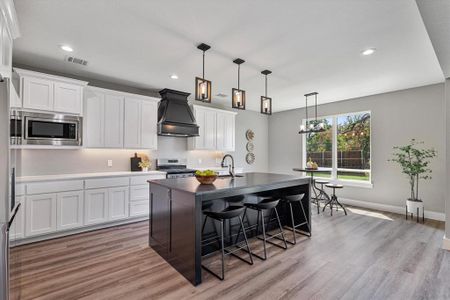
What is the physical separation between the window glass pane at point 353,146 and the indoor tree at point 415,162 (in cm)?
76

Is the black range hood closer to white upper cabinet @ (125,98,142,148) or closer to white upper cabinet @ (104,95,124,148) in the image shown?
white upper cabinet @ (125,98,142,148)

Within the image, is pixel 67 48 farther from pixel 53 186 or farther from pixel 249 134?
pixel 249 134

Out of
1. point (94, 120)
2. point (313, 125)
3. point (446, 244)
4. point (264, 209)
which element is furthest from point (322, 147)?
point (94, 120)

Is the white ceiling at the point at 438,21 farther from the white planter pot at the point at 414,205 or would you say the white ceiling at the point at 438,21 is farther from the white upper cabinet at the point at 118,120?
the white upper cabinet at the point at 118,120

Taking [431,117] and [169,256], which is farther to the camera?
[431,117]

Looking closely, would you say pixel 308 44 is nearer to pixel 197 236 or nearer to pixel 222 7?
pixel 222 7

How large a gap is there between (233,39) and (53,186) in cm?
337

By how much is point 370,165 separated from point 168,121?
191 inches

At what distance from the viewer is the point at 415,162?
426cm

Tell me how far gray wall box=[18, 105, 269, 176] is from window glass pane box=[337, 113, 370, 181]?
7.76 feet

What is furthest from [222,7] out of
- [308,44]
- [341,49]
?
[341,49]

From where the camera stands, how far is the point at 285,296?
2021 millimetres

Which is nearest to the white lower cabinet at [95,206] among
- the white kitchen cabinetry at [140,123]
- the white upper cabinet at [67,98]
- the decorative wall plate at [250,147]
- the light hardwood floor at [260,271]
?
the light hardwood floor at [260,271]

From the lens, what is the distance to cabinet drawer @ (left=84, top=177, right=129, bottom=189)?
362cm
